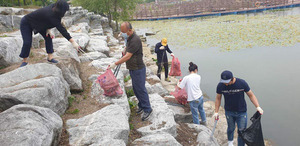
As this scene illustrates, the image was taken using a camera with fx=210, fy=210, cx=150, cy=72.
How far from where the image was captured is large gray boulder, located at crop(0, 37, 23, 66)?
5004 millimetres

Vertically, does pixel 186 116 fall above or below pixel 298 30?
below

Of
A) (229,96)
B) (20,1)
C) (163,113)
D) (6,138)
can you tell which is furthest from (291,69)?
(20,1)

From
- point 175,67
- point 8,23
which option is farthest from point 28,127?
point 8,23

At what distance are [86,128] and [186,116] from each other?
116 inches

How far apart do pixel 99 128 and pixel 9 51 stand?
354cm

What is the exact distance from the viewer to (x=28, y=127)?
2.66 meters

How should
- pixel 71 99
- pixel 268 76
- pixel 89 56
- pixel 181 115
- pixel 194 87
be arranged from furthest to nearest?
pixel 268 76
pixel 89 56
pixel 181 115
pixel 194 87
pixel 71 99

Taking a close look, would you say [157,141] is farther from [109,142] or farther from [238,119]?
[238,119]

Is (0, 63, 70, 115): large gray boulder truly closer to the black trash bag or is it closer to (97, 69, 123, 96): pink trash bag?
(97, 69, 123, 96): pink trash bag

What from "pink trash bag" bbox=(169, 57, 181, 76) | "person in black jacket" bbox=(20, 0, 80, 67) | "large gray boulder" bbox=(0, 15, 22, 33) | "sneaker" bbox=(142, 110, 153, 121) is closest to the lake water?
"pink trash bag" bbox=(169, 57, 181, 76)

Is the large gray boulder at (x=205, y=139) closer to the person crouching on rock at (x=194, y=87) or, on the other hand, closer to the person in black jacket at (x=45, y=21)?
the person crouching on rock at (x=194, y=87)

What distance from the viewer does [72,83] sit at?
15.7ft

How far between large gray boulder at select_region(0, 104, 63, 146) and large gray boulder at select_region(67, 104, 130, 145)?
308mm

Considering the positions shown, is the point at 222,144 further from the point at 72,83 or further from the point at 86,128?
the point at 72,83
